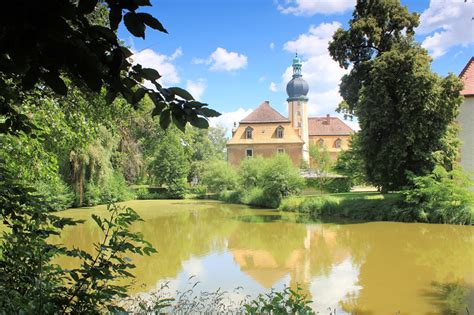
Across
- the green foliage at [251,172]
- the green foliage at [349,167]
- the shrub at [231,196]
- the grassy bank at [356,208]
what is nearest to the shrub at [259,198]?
the green foliage at [251,172]

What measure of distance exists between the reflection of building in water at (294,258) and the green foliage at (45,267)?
21.1ft

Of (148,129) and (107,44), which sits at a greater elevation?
(148,129)

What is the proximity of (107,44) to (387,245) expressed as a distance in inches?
520

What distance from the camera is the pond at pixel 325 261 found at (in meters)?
7.89

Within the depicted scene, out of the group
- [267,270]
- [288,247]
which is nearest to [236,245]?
[288,247]

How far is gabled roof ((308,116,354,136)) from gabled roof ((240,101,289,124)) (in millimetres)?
9022

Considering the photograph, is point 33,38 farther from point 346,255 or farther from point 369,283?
point 346,255

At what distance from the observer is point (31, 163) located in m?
A: 7.07

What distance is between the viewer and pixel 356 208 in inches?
793

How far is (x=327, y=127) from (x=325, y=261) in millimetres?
40577

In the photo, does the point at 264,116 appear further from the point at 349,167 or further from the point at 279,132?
the point at 349,167

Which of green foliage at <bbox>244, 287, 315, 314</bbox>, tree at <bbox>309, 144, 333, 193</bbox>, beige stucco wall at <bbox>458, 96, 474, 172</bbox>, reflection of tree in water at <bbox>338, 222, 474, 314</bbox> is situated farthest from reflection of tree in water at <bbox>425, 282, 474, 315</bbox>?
tree at <bbox>309, 144, 333, 193</bbox>

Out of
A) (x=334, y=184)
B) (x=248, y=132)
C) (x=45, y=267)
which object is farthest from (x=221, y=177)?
(x=45, y=267)

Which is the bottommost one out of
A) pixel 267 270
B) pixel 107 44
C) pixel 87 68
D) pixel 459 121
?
pixel 267 270
